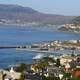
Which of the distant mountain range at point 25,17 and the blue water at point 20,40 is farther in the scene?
the distant mountain range at point 25,17

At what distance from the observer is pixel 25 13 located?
121 m

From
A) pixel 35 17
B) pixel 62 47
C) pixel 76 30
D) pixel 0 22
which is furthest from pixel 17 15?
pixel 62 47

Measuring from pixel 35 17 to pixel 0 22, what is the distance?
14578 millimetres

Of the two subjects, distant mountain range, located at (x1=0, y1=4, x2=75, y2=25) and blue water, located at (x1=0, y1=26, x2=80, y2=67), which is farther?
distant mountain range, located at (x1=0, y1=4, x2=75, y2=25)

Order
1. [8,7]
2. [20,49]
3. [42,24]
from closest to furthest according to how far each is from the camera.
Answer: [20,49]
[42,24]
[8,7]

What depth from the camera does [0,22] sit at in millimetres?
103375

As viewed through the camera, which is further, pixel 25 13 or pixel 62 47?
pixel 25 13

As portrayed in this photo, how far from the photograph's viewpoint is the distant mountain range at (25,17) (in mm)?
107525

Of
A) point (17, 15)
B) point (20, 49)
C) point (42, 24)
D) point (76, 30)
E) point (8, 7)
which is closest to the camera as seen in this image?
point (20, 49)

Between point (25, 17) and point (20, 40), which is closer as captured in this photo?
point (20, 40)

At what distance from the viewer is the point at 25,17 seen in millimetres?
114688

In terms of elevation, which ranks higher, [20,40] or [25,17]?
[20,40]

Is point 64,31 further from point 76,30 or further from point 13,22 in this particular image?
point 13,22

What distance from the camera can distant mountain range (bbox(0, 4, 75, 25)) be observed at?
107525 mm
